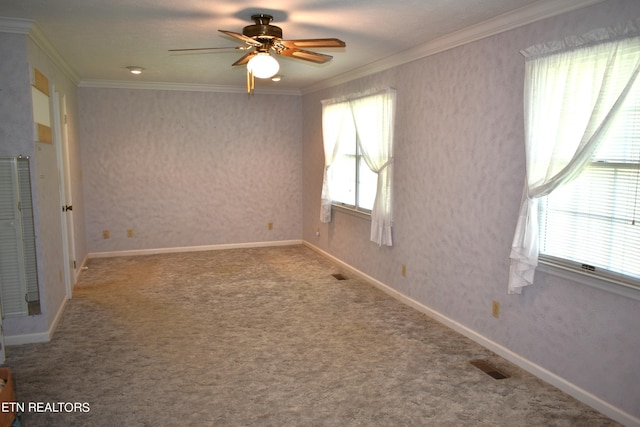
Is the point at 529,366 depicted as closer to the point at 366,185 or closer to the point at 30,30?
the point at 366,185

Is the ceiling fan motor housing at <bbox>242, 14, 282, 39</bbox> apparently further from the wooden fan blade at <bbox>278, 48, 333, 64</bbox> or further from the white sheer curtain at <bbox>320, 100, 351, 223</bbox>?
the white sheer curtain at <bbox>320, 100, 351, 223</bbox>

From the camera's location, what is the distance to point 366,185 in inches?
209

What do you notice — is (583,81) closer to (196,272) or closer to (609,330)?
(609,330)

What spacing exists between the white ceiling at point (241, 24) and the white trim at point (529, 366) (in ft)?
7.56

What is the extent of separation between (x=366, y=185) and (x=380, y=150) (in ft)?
2.23

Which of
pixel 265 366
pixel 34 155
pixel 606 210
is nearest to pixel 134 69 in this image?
pixel 34 155

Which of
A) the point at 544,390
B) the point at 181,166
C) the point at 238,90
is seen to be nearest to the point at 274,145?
the point at 238,90

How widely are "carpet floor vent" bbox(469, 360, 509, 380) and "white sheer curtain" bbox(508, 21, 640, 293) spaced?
0.56 m

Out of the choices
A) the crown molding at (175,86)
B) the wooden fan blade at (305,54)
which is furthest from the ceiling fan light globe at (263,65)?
the crown molding at (175,86)

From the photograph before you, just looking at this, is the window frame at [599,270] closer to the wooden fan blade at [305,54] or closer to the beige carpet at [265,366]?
the beige carpet at [265,366]

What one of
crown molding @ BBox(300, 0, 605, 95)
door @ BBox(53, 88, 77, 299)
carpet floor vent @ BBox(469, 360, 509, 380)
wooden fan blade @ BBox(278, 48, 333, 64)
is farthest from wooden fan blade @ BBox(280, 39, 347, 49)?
door @ BBox(53, 88, 77, 299)

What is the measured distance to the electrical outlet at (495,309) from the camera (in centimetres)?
333

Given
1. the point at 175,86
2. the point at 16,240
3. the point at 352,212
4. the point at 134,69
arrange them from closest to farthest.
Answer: the point at 16,240 < the point at 134,69 < the point at 352,212 < the point at 175,86

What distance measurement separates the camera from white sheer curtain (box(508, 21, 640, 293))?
238cm
